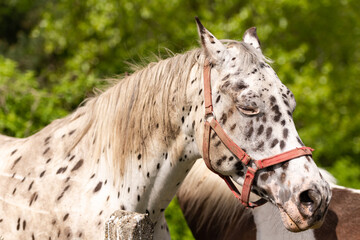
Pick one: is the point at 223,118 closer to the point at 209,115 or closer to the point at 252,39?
the point at 209,115

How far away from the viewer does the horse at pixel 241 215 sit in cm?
254

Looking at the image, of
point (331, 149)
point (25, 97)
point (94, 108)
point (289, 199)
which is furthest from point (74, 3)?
point (289, 199)

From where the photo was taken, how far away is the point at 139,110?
2.40m

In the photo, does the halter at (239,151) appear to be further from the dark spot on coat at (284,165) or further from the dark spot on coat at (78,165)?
the dark spot on coat at (78,165)

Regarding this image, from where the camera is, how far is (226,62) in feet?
7.24

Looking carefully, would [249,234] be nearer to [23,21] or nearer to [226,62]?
[226,62]

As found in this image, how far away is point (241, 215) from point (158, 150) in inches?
33.8

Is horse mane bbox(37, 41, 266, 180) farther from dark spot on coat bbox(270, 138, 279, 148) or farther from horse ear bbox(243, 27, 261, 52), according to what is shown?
dark spot on coat bbox(270, 138, 279, 148)

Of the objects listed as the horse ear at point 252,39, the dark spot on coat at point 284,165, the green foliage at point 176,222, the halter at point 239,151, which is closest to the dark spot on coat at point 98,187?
the halter at point 239,151

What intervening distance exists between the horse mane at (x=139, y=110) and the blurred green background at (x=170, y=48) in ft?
9.03

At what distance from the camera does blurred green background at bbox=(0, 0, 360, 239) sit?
5754 millimetres

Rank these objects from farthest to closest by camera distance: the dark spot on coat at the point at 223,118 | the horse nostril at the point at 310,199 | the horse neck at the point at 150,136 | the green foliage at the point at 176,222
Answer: the green foliage at the point at 176,222 → the horse neck at the point at 150,136 → the dark spot on coat at the point at 223,118 → the horse nostril at the point at 310,199

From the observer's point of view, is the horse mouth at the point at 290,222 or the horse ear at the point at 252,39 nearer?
the horse mouth at the point at 290,222

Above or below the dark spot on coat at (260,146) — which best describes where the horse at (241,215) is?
below
